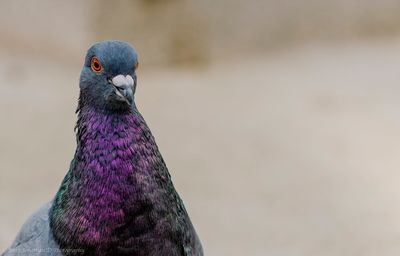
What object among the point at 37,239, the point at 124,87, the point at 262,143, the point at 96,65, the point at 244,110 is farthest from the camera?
the point at 244,110

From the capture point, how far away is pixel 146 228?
8.83 ft

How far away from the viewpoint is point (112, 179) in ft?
8.62

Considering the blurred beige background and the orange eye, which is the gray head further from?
the blurred beige background

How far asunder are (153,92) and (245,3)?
1.79m

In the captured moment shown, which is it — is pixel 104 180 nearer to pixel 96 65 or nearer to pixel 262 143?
pixel 96 65

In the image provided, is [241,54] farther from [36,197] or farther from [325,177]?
[36,197]

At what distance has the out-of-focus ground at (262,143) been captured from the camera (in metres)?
4.68

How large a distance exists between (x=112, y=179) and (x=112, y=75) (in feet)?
1.25

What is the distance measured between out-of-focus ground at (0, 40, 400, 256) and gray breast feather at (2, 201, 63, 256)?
1375 mm

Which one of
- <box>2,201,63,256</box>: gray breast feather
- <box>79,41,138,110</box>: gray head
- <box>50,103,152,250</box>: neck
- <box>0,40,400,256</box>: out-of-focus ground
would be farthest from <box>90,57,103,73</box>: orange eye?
<box>0,40,400,256</box>: out-of-focus ground

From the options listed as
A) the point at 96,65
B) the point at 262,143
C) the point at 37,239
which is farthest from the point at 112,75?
the point at 262,143

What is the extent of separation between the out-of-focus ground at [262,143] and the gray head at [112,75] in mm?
2001

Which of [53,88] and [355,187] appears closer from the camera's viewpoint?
[355,187]

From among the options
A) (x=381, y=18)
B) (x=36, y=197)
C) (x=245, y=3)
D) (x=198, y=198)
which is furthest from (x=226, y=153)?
(x=381, y=18)
